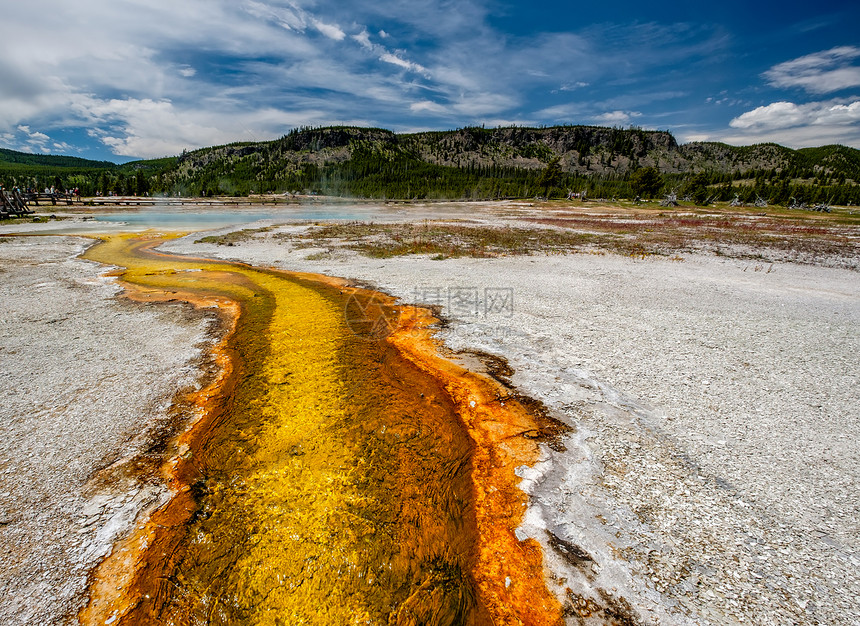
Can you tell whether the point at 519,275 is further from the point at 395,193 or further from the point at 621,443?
the point at 395,193

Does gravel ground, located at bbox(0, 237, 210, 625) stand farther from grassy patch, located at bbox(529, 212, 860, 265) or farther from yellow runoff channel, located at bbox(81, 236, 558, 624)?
grassy patch, located at bbox(529, 212, 860, 265)

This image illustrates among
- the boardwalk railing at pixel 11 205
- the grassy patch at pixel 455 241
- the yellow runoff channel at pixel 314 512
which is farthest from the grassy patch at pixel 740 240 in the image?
the boardwalk railing at pixel 11 205

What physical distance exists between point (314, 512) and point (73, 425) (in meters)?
5.25

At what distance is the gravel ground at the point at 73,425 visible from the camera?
4.26m

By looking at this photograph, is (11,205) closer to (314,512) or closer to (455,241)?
(455,241)

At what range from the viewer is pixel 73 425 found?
661 centimetres

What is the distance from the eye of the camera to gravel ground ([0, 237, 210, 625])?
4.26 meters

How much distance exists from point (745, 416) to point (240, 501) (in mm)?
9440

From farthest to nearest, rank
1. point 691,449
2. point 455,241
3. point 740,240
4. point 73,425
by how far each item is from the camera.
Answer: point 740,240, point 455,241, point 73,425, point 691,449

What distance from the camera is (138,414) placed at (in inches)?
277

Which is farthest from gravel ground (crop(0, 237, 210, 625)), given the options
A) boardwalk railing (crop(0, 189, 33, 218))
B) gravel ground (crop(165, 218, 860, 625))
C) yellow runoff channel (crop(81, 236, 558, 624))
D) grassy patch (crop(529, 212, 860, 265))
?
boardwalk railing (crop(0, 189, 33, 218))


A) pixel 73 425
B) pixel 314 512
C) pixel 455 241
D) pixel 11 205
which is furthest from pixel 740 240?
pixel 11 205

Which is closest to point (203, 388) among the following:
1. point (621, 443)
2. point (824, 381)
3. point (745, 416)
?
point (621, 443)

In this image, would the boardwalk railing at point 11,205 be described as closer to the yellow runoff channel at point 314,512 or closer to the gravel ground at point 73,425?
the gravel ground at point 73,425
